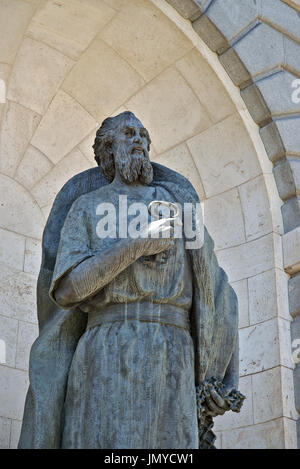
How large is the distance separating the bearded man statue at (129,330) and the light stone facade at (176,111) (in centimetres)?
224

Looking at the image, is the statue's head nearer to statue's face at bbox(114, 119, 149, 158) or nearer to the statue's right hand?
statue's face at bbox(114, 119, 149, 158)

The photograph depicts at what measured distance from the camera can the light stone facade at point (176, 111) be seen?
7.38 meters

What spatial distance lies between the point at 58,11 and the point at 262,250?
2.08 meters

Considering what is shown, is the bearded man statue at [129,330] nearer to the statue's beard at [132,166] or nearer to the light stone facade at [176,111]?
the statue's beard at [132,166]

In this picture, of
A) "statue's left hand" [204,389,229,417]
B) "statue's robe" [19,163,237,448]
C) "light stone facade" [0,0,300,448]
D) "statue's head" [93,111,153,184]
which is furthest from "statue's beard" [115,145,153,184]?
"light stone facade" [0,0,300,448]

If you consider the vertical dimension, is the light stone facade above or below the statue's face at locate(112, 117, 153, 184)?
above

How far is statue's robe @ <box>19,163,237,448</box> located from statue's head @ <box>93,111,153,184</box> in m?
0.35

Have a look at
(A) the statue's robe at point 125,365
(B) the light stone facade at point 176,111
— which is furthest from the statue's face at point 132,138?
(B) the light stone facade at point 176,111

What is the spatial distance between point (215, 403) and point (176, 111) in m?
3.40

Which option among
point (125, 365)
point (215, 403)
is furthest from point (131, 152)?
point (215, 403)

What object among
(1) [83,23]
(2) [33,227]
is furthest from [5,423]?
(1) [83,23]

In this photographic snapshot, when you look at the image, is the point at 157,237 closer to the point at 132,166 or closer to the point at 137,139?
the point at 132,166

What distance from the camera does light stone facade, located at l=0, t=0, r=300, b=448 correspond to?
738cm
